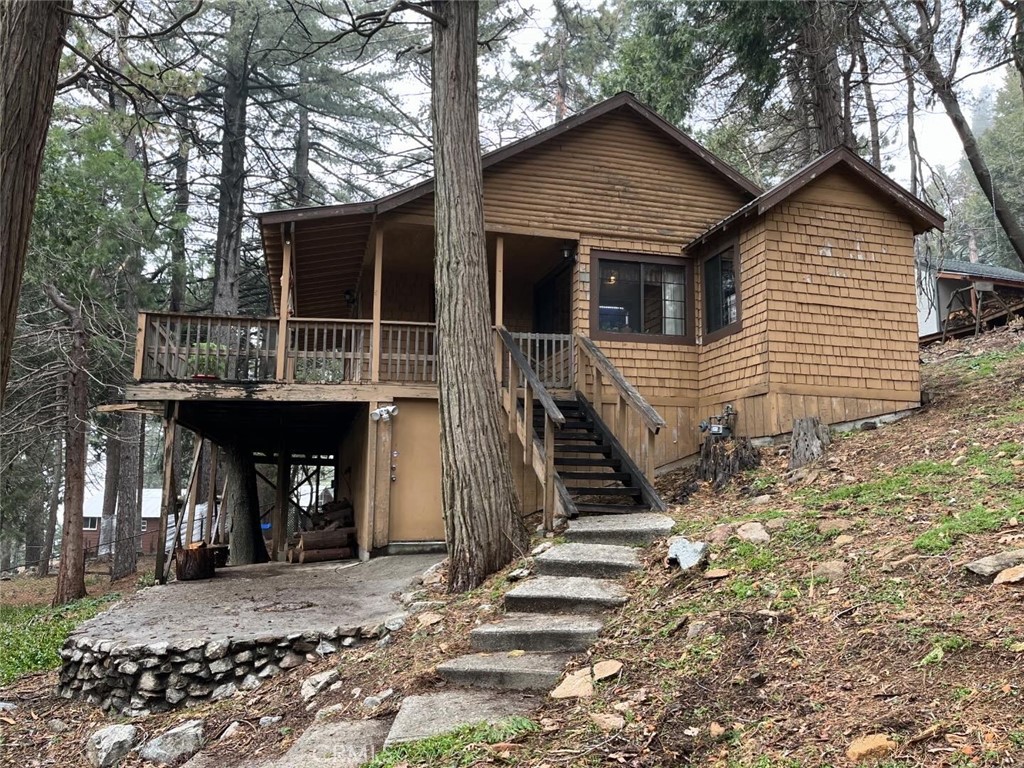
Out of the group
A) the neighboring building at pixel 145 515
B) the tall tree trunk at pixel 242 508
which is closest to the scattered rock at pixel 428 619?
the tall tree trunk at pixel 242 508

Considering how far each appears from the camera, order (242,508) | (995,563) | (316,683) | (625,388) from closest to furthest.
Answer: (995,563)
(316,683)
(625,388)
(242,508)

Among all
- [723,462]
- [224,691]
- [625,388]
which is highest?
[625,388]

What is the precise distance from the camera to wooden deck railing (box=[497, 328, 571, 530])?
745cm

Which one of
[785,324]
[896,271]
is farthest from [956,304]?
[785,324]

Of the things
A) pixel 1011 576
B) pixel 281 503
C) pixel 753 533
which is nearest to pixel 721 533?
pixel 753 533

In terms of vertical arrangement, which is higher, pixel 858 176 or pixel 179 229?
pixel 179 229

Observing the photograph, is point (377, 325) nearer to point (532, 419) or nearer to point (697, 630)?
point (532, 419)

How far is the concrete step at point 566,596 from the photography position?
5.13 m

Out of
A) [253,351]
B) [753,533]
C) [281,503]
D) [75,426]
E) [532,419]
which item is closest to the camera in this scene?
[753,533]

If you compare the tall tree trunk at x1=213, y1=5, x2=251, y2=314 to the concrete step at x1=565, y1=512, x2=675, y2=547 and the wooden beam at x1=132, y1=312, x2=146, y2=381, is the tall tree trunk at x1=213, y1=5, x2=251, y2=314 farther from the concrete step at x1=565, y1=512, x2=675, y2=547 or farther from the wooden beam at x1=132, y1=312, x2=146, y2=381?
the concrete step at x1=565, y1=512, x2=675, y2=547

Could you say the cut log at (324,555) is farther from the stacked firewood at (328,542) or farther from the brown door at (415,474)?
the brown door at (415,474)

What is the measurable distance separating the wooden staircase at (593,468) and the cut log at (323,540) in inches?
154

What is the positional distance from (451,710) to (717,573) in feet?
6.68

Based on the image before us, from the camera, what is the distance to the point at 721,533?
18.7ft
